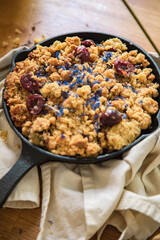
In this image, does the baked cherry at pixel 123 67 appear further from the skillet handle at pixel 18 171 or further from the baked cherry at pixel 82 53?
the skillet handle at pixel 18 171

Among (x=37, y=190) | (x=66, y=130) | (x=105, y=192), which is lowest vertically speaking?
(x=37, y=190)

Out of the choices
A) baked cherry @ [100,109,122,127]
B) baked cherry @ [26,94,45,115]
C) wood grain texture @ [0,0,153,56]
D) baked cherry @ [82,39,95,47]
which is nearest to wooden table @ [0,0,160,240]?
wood grain texture @ [0,0,153,56]

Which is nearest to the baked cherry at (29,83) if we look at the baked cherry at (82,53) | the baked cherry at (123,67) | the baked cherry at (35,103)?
the baked cherry at (35,103)

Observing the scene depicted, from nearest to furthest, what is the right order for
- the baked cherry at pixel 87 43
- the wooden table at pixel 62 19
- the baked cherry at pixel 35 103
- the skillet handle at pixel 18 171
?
the skillet handle at pixel 18 171 < the baked cherry at pixel 35 103 < the baked cherry at pixel 87 43 < the wooden table at pixel 62 19

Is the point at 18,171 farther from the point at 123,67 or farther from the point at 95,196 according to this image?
the point at 123,67

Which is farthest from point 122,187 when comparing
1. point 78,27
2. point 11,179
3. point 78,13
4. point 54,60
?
point 78,13

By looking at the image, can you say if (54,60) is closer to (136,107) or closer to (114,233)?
(136,107)

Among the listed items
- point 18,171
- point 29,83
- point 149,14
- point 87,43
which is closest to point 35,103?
point 29,83
